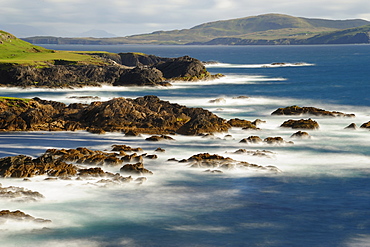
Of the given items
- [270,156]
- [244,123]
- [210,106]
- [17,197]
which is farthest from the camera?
[210,106]

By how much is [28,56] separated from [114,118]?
86.3 metres

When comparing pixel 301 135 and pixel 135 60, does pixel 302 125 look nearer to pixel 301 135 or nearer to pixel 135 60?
pixel 301 135

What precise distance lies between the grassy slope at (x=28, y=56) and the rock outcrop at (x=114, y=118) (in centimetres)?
6128

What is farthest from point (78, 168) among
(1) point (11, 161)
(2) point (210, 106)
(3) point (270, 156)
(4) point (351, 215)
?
(2) point (210, 106)

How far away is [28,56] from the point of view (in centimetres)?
13088

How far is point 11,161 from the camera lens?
1335 inches

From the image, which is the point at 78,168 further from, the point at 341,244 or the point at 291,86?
the point at 291,86

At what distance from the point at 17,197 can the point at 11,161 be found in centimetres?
605

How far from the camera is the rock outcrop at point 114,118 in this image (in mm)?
49938

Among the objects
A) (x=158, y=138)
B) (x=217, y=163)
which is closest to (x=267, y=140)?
(x=158, y=138)

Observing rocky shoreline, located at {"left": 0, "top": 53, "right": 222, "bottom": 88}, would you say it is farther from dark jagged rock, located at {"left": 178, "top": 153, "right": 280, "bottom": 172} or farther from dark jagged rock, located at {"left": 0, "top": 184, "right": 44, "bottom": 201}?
dark jagged rock, located at {"left": 0, "top": 184, "right": 44, "bottom": 201}

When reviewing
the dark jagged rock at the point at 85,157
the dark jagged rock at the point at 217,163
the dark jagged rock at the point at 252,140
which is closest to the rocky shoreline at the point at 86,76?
the dark jagged rock at the point at 252,140

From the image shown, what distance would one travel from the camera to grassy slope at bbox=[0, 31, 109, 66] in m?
118

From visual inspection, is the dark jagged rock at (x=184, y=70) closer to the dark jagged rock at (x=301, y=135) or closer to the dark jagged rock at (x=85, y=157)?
the dark jagged rock at (x=301, y=135)
